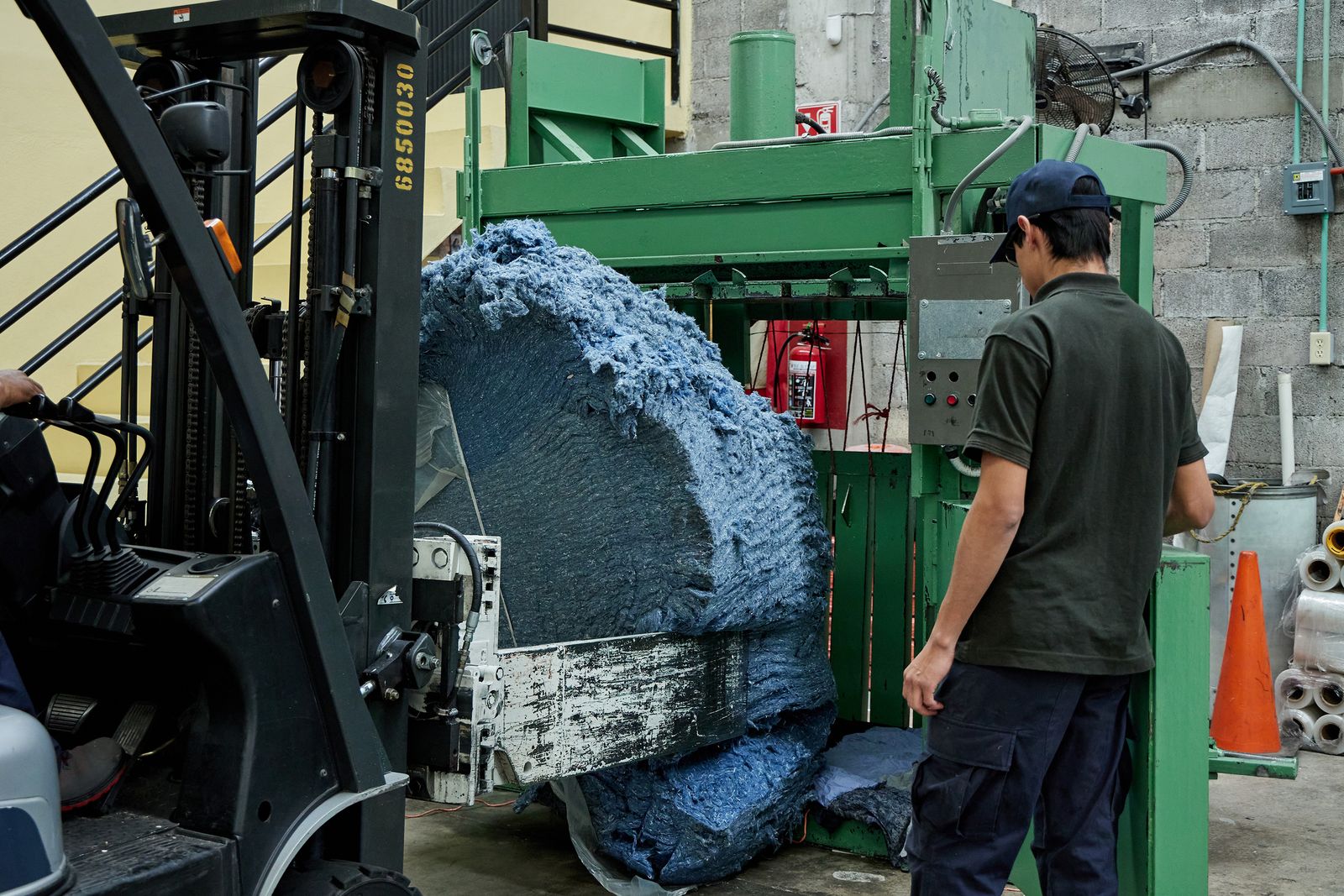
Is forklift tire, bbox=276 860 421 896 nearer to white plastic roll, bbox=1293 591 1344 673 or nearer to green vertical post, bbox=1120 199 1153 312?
green vertical post, bbox=1120 199 1153 312

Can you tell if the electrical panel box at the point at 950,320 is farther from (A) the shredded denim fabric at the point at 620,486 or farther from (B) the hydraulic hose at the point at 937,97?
(A) the shredded denim fabric at the point at 620,486

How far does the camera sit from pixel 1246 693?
481 centimetres

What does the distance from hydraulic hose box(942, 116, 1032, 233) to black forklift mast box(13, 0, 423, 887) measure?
161 centimetres

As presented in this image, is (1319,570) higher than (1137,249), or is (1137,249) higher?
(1137,249)

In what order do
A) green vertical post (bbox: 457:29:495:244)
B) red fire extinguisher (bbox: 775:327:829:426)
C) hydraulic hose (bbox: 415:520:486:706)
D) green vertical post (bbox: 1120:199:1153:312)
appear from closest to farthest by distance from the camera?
1. hydraulic hose (bbox: 415:520:486:706)
2. green vertical post (bbox: 1120:199:1153:312)
3. green vertical post (bbox: 457:29:495:244)
4. red fire extinguisher (bbox: 775:327:829:426)

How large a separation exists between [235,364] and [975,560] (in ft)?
4.46

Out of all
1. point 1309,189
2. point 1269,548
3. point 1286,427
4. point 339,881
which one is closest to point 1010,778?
point 339,881

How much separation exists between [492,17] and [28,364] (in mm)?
4445

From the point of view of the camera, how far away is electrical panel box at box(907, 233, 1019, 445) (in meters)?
3.70

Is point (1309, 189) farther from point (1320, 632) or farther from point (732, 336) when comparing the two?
point (732, 336)

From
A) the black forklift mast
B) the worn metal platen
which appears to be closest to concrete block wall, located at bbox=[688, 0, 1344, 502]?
the worn metal platen

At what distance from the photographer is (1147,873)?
315 cm

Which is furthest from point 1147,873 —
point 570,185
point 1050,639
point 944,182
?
point 570,185

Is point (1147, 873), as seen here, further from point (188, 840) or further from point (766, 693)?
point (188, 840)
